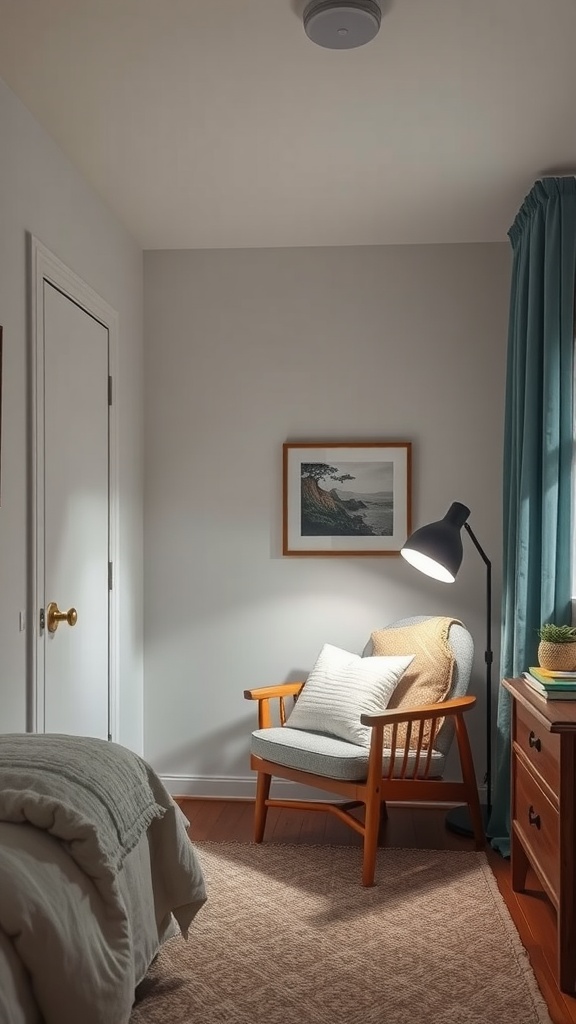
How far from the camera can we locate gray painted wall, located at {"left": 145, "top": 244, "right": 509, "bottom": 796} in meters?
Result: 4.38

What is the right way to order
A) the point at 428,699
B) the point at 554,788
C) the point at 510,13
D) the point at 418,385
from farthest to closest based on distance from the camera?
1. the point at 418,385
2. the point at 428,699
3. the point at 554,788
4. the point at 510,13

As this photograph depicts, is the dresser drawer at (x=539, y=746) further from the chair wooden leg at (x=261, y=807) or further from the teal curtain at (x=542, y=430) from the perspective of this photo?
the chair wooden leg at (x=261, y=807)

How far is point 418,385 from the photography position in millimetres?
4402

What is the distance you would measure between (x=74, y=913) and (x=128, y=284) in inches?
123

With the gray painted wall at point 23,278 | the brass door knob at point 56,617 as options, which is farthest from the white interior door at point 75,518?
the gray painted wall at point 23,278

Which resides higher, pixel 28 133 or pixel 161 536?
pixel 28 133

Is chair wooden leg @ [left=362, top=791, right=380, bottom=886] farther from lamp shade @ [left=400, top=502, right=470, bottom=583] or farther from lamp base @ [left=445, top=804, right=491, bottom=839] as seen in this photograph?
lamp shade @ [left=400, top=502, right=470, bottom=583]

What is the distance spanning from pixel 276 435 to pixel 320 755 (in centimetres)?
163

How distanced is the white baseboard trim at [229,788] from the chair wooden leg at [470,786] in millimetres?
872

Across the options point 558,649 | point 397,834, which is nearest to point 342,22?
point 558,649

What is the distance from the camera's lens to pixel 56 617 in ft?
10.7

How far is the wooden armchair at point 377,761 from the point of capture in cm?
336

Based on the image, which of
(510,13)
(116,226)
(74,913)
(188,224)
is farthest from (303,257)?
(74,913)

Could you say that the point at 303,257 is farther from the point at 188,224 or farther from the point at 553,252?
the point at 553,252
